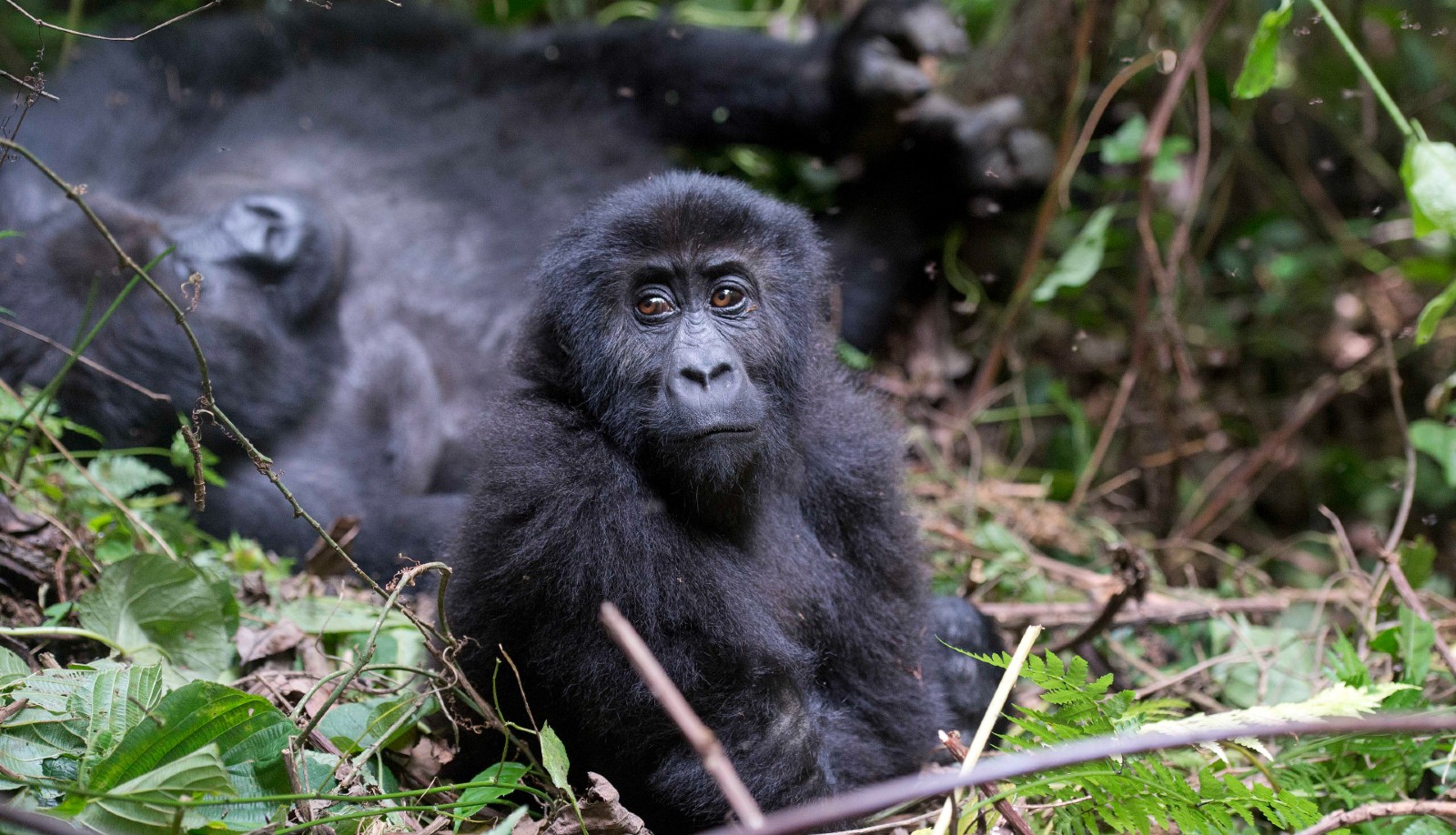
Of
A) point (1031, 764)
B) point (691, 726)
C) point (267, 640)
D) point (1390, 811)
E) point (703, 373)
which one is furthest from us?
point (267, 640)

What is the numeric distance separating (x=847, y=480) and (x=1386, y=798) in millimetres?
1147

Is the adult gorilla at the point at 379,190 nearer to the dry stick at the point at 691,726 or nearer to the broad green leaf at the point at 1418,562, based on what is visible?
the broad green leaf at the point at 1418,562

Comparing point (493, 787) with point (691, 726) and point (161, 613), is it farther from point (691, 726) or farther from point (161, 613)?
point (691, 726)

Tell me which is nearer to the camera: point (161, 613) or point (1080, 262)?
point (161, 613)

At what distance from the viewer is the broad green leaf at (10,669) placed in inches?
75.0

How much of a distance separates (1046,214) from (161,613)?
278 centimetres

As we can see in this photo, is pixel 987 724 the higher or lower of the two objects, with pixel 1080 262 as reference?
lower

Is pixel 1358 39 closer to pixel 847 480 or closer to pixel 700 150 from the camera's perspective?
pixel 700 150

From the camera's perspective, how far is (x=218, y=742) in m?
1.81

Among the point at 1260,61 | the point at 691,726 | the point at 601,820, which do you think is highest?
the point at 1260,61

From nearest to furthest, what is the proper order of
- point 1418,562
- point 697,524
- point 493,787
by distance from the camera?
point 493,787, point 697,524, point 1418,562

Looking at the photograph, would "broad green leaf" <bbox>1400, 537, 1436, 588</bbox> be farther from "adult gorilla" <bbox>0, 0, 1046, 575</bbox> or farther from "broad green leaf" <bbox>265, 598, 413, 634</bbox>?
"broad green leaf" <bbox>265, 598, 413, 634</bbox>

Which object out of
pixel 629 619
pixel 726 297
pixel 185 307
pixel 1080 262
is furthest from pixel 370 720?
pixel 1080 262

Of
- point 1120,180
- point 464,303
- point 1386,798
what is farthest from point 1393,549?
point 464,303
